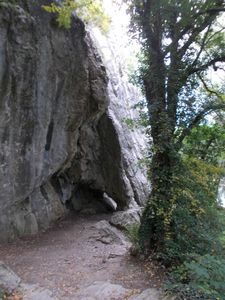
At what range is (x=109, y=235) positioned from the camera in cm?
1230

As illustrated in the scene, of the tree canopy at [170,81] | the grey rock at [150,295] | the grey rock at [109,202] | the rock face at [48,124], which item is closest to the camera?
the grey rock at [150,295]

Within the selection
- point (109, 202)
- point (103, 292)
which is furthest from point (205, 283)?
point (109, 202)

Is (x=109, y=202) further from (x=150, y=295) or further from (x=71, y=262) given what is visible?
(x=150, y=295)

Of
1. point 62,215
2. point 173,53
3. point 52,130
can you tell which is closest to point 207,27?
point 173,53

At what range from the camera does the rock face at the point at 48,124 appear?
1029cm

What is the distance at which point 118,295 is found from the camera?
6676 millimetres

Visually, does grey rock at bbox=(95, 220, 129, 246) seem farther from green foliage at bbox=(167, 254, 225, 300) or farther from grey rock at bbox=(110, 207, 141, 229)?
green foliage at bbox=(167, 254, 225, 300)

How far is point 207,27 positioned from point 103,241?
25.7 ft

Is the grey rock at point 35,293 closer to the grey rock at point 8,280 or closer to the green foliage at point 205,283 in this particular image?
the grey rock at point 8,280

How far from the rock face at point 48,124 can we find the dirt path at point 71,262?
1.00 metres

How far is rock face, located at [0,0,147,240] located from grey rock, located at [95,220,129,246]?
2141mm

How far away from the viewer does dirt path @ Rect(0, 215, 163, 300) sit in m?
7.46

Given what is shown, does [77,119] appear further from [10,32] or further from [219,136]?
[219,136]

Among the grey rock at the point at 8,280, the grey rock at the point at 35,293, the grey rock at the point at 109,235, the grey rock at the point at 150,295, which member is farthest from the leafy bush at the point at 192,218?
the grey rock at the point at 109,235
